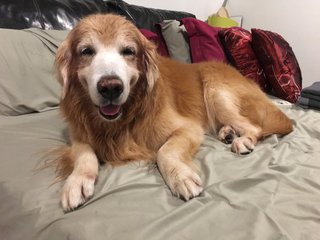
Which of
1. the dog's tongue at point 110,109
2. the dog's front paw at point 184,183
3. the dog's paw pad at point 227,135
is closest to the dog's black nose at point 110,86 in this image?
the dog's tongue at point 110,109

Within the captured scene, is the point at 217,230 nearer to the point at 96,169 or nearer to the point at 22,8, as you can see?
the point at 96,169

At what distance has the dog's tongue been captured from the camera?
1250mm

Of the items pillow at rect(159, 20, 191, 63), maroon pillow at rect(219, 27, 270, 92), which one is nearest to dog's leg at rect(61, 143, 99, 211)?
pillow at rect(159, 20, 191, 63)

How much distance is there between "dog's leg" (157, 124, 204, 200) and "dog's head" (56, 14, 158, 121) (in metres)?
0.25

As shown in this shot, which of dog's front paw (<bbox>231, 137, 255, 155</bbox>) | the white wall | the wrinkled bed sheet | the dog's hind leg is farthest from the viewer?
the white wall

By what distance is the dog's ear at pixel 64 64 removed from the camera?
1.35 meters

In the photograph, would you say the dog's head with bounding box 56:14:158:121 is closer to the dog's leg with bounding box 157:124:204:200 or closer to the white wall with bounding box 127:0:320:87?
the dog's leg with bounding box 157:124:204:200

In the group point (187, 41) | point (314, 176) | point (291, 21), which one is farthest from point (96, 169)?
point (291, 21)

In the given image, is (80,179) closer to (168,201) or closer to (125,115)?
(168,201)

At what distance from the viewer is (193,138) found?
1435 mm

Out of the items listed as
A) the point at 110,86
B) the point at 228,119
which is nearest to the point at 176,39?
the point at 228,119

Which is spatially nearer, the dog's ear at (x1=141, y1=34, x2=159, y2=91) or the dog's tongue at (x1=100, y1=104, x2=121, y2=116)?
the dog's tongue at (x1=100, y1=104, x2=121, y2=116)

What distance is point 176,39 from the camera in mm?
2486

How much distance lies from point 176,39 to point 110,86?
4.90 ft
